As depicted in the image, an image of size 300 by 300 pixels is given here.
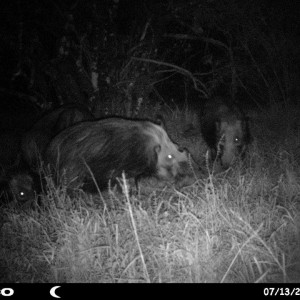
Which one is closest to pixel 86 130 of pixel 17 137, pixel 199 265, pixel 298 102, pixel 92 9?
pixel 199 265

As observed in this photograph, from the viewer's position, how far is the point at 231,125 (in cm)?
727

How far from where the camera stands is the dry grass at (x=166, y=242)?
10.1 feet

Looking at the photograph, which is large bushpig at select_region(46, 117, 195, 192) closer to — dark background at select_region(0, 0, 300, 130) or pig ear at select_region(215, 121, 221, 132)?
pig ear at select_region(215, 121, 221, 132)

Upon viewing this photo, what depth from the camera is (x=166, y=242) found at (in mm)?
3572

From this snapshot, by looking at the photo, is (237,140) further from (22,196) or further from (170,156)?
(22,196)

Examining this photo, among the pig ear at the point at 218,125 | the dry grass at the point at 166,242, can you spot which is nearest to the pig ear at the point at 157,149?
the dry grass at the point at 166,242

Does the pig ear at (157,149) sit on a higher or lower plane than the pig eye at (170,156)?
higher

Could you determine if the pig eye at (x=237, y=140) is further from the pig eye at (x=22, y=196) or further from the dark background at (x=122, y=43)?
the pig eye at (x=22, y=196)

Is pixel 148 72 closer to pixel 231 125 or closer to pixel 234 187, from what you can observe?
pixel 231 125

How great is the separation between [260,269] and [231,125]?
460 cm
